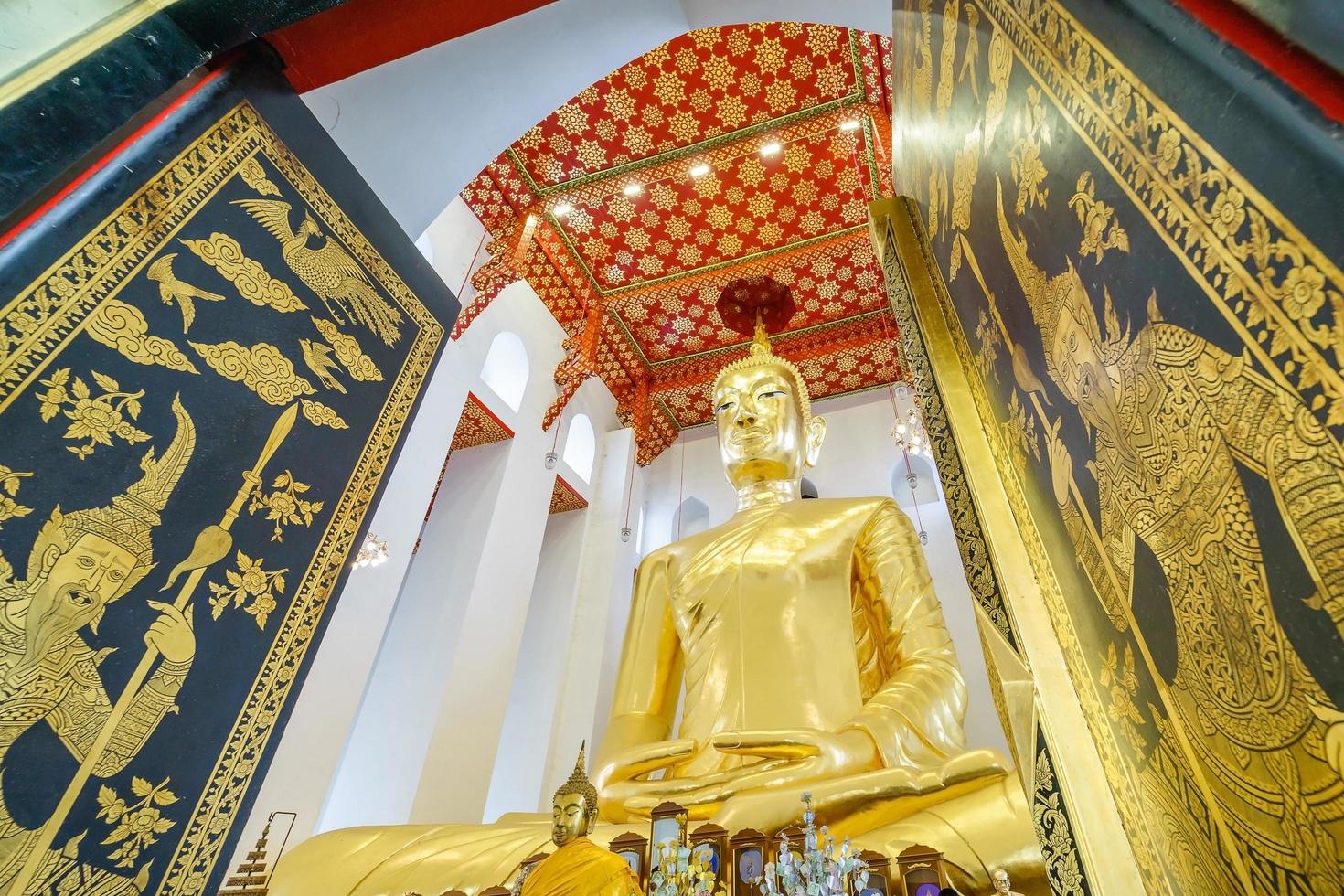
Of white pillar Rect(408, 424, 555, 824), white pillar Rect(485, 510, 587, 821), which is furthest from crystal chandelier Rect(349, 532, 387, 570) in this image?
white pillar Rect(485, 510, 587, 821)

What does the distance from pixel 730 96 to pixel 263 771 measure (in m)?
4.65

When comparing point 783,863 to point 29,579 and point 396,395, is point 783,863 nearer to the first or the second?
point 29,579

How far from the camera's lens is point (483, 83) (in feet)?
6.97

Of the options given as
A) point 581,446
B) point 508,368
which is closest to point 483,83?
point 508,368

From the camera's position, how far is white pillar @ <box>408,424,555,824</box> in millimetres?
3656

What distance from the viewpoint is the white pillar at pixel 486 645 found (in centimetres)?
366

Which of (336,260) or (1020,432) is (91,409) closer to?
(336,260)

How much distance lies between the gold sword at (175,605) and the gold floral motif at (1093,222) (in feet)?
5.11

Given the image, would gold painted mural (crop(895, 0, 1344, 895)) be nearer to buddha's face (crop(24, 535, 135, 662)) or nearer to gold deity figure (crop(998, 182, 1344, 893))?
gold deity figure (crop(998, 182, 1344, 893))

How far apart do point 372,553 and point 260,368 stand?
7.29 ft

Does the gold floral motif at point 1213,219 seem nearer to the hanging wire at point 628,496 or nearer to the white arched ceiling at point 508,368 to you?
the white arched ceiling at point 508,368

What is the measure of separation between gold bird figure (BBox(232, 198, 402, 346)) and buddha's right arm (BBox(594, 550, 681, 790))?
1521mm

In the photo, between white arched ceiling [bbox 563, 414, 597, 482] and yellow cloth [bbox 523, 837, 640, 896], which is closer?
yellow cloth [bbox 523, 837, 640, 896]

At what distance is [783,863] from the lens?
1.07 metres
